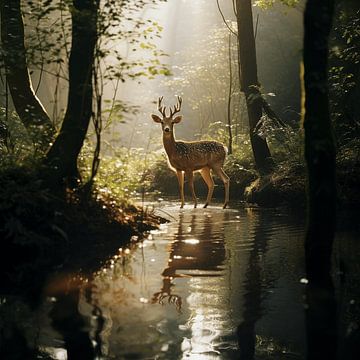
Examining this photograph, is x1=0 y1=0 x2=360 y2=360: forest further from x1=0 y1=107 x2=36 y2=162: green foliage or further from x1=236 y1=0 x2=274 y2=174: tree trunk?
x1=236 y1=0 x2=274 y2=174: tree trunk

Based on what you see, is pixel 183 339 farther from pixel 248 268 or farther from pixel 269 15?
pixel 269 15

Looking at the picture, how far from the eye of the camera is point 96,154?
33.8ft

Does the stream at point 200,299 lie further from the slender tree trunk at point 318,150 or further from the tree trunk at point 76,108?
the tree trunk at point 76,108

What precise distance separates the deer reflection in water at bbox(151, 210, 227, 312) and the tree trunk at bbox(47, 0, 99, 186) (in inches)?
79.6

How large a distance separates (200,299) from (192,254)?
256 centimetres

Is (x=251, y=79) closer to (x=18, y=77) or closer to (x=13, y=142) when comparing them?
(x=18, y=77)

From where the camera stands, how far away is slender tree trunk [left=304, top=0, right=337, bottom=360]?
22.2 feet

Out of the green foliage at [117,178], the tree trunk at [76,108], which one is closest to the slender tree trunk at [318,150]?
the tree trunk at [76,108]

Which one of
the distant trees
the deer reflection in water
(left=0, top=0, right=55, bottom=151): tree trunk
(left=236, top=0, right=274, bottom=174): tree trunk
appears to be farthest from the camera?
(left=236, top=0, right=274, bottom=174): tree trunk

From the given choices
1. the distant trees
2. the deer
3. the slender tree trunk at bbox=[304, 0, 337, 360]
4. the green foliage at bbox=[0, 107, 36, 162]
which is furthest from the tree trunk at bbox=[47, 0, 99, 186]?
the deer

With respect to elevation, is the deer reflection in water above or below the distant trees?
below

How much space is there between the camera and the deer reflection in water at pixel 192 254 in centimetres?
744

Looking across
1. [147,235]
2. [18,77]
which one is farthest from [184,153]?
[147,235]

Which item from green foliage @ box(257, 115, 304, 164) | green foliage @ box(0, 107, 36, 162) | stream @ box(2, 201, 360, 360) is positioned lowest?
stream @ box(2, 201, 360, 360)
